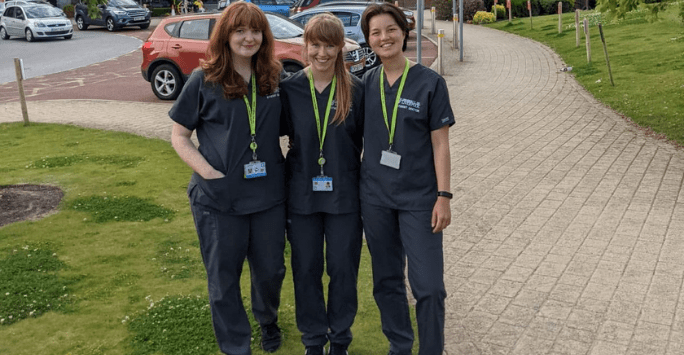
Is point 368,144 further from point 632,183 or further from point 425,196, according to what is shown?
point 632,183

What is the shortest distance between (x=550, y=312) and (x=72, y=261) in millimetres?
3674

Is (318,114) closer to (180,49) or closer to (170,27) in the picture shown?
(180,49)

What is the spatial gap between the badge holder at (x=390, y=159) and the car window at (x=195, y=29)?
11799 millimetres

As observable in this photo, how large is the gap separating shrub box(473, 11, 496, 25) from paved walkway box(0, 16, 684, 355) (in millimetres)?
24135

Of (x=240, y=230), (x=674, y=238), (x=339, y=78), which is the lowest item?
(x=674, y=238)

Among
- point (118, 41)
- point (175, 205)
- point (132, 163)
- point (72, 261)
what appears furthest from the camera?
point (118, 41)

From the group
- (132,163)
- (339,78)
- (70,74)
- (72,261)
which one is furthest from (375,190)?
(70,74)

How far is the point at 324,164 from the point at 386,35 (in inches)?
28.6

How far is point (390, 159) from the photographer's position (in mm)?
4035

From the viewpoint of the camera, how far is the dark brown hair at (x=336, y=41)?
3961 mm

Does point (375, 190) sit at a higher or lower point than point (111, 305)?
higher

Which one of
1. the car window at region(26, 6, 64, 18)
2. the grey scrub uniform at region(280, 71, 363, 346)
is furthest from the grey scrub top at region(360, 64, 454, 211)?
the car window at region(26, 6, 64, 18)

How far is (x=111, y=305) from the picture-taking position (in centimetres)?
550

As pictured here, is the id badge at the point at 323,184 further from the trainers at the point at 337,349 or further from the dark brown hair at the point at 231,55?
the trainers at the point at 337,349
